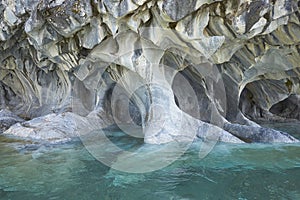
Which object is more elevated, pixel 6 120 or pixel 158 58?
pixel 158 58

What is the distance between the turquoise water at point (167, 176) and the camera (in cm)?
423

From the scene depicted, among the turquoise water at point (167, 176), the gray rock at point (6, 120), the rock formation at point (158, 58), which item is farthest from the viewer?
the gray rock at point (6, 120)

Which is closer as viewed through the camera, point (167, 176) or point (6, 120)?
point (167, 176)

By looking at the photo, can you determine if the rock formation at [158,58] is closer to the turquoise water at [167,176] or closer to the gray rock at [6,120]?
the gray rock at [6,120]

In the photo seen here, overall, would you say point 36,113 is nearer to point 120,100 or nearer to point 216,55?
point 120,100

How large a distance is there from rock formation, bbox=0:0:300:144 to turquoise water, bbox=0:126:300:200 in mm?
1622

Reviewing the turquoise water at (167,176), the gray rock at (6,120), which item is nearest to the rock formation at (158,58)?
the gray rock at (6,120)

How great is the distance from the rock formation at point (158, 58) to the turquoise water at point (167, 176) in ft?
5.32

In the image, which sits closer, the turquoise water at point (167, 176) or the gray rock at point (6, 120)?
the turquoise water at point (167, 176)

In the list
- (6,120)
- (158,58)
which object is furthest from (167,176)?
(6,120)

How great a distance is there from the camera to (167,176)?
5027mm

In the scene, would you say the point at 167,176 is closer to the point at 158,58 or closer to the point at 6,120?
the point at 158,58

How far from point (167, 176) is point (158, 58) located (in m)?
4.41

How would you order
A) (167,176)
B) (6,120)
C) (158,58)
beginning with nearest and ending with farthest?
(167,176) → (158,58) → (6,120)
